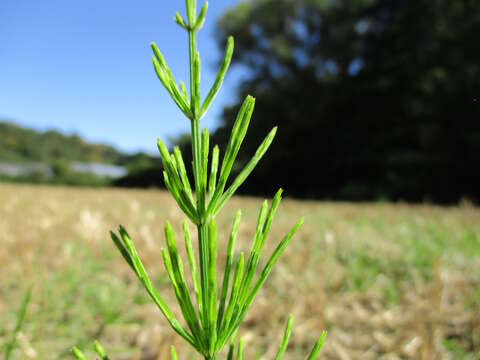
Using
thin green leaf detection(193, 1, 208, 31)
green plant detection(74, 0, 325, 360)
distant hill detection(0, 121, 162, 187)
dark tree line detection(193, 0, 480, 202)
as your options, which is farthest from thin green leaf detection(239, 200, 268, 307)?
distant hill detection(0, 121, 162, 187)

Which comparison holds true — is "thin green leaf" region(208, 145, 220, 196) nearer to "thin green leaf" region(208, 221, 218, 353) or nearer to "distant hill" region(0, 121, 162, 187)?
"thin green leaf" region(208, 221, 218, 353)

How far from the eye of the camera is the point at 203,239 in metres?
0.27

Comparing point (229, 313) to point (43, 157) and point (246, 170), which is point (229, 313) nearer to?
point (246, 170)

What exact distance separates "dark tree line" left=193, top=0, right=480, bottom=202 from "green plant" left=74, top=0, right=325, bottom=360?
9981 millimetres

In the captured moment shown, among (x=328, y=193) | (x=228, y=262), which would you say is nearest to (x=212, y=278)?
(x=228, y=262)

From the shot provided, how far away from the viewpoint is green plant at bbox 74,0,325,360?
0.26m

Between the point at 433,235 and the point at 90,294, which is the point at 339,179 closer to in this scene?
the point at 433,235

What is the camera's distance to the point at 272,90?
2041cm

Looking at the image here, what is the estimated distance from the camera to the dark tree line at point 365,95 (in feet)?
42.0

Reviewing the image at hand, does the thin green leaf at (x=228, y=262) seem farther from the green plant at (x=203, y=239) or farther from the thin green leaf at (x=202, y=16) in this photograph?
the thin green leaf at (x=202, y=16)

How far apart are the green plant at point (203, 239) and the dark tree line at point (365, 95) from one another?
9.98 m

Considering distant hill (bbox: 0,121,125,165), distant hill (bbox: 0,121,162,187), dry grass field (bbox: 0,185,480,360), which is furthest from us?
distant hill (bbox: 0,121,125,165)

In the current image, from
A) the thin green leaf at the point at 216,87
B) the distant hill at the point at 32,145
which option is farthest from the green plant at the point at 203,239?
the distant hill at the point at 32,145

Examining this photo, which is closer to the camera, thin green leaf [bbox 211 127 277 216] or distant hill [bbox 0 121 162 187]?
thin green leaf [bbox 211 127 277 216]
